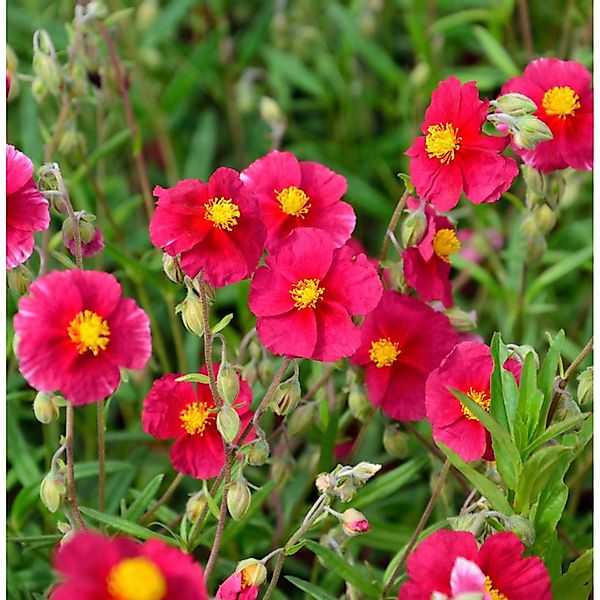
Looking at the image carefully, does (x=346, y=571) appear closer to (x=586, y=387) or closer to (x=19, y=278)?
(x=586, y=387)

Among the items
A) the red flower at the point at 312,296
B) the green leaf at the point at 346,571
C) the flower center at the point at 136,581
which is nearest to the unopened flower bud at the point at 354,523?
the green leaf at the point at 346,571

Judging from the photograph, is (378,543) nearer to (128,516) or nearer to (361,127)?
(128,516)

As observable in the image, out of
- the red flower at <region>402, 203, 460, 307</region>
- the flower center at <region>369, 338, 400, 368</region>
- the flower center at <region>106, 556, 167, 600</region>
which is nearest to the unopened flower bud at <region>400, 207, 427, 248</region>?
the red flower at <region>402, 203, 460, 307</region>

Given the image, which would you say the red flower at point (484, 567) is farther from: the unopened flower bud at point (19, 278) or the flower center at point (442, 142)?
the unopened flower bud at point (19, 278)

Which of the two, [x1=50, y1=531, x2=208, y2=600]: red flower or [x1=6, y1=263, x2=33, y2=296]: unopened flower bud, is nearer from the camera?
[x1=50, y1=531, x2=208, y2=600]: red flower

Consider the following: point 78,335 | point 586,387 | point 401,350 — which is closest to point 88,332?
point 78,335

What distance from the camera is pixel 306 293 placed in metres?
1.21

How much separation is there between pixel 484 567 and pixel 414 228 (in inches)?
19.1

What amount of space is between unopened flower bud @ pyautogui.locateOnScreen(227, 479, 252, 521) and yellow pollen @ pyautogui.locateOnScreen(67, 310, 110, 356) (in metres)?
0.24

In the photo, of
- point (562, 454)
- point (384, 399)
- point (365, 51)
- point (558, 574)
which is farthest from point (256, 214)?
point (365, 51)

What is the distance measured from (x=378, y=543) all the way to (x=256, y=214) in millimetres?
677

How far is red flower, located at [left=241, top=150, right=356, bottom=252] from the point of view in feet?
4.40

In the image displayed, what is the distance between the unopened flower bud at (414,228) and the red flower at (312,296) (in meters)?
0.15

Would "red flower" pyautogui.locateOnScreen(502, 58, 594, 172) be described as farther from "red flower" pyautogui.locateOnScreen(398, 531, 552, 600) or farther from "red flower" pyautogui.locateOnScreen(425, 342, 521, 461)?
"red flower" pyautogui.locateOnScreen(398, 531, 552, 600)
